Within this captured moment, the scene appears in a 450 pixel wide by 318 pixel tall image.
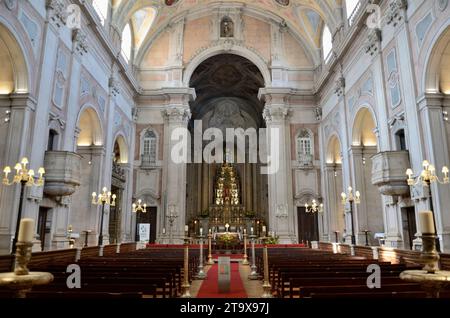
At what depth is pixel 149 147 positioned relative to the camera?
2569 cm

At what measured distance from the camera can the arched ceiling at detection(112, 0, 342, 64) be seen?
22.9 meters

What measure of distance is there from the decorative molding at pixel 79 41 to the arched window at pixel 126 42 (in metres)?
7.20

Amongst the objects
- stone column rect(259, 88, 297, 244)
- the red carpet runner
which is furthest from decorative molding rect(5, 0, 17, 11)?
stone column rect(259, 88, 297, 244)

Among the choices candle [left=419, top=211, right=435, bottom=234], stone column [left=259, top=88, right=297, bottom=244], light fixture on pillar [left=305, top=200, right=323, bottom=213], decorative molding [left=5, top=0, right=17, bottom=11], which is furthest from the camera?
stone column [left=259, top=88, right=297, bottom=244]

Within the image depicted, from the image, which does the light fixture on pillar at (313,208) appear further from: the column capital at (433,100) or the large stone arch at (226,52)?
the column capital at (433,100)

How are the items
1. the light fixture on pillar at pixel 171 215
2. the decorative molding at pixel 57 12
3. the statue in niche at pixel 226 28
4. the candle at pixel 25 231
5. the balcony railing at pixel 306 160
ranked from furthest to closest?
1. the statue in niche at pixel 226 28
2. the balcony railing at pixel 306 160
3. the light fixture on pillar at pixel 171 215
4. the decorative molding at pixel 57 12
5. the candle at pixel 25 231

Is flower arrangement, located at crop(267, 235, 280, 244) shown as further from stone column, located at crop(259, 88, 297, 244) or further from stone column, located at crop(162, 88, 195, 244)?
stone column, located at crop(162, 88, 195, 244)

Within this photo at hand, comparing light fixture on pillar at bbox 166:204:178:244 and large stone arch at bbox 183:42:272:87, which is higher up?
large stone arch at bbox 183:42:272:87

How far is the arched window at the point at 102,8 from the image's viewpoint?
61.5ft

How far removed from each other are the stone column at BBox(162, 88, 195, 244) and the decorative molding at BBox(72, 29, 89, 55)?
9.53 m

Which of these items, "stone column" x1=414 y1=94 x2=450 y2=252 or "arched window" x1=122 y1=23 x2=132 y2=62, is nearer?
"stone column" x1=414 y1=94 x2=450 y2=252

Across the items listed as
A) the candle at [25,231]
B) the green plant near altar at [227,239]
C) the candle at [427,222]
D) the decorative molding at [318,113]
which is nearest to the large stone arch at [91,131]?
the green plant near altar at [227,239]

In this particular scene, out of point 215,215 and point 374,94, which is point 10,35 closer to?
point 374,94
